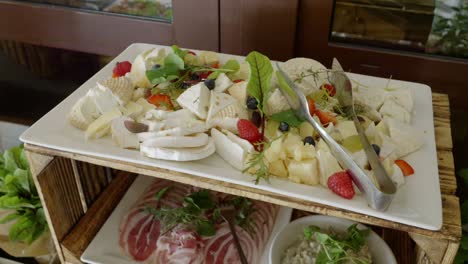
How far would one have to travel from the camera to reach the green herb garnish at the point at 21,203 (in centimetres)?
103

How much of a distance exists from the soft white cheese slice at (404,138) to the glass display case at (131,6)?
62cm

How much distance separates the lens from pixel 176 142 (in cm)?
67

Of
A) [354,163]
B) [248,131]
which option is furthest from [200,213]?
[354,163]

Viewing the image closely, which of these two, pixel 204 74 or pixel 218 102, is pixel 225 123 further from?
pixel 204 74

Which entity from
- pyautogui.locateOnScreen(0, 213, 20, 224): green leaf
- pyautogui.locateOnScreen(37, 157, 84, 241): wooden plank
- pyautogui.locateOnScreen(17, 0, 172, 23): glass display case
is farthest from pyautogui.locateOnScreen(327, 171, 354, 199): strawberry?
pyautogui.locateOnScreen(0, 213, 20, 224): green leaf

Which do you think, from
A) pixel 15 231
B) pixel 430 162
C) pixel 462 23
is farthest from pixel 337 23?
pixel 15 231

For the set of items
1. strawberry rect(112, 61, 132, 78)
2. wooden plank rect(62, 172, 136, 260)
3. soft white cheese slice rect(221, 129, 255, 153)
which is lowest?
wooden plank rect(62, 172, 136, 260)

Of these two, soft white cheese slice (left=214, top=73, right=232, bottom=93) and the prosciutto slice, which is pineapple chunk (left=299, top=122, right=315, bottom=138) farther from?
the prosciutto slice

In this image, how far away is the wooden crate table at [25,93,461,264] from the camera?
61 cm

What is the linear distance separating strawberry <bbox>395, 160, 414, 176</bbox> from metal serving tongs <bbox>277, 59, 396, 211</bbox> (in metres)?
0.05

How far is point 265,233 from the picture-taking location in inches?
34.7

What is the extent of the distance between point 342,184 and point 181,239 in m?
0.35

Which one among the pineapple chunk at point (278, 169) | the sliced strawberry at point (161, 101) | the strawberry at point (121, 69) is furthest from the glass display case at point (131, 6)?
the pineapple chunk at point (278, 169)

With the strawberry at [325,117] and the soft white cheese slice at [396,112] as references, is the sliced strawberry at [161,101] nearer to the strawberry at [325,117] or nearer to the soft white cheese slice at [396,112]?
the strawberry at [325,117]
